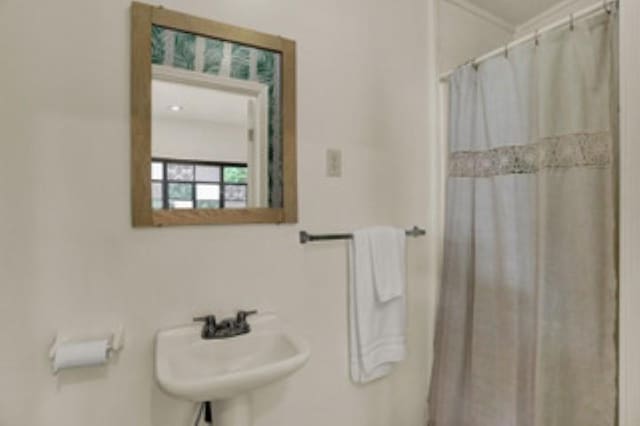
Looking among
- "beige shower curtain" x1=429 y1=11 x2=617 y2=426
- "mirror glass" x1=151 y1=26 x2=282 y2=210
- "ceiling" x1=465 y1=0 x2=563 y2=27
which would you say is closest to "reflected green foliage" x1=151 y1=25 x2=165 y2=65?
"mirror glass" x1=151 y1=26 x2=282 y2=210

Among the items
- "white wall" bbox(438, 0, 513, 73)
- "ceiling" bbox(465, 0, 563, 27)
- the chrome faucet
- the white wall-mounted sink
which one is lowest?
the white wall-mounted sink

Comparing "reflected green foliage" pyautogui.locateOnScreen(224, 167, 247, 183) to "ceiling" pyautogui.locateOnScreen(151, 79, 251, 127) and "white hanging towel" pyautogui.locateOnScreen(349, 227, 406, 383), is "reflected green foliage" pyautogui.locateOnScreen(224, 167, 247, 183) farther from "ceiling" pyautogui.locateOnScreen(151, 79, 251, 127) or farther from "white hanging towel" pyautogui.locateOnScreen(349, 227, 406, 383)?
"white hanging towel" pyautogui.locateOnScreen(349, 227, 406, 383)

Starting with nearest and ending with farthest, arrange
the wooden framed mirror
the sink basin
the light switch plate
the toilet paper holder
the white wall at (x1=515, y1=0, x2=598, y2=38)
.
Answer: the sink basin
the toilet paper holder
the wooden framed mirror
the light switch plate
the white wall at (x1=515, y1=0, x2=598, y2=38)

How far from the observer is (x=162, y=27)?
1167 millimetres

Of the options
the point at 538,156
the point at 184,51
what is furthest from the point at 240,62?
the point at 538,156

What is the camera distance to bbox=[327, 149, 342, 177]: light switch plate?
151 cm

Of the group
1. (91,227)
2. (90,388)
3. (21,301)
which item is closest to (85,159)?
(91,227)

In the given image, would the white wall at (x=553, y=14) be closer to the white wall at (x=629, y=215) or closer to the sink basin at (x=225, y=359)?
the white wall at (x=629, y=215)

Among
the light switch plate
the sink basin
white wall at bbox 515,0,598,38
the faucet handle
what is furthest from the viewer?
white wall at bbox 515,0,598,38

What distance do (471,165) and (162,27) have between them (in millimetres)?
1439

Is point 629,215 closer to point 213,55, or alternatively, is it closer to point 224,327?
point 224,327

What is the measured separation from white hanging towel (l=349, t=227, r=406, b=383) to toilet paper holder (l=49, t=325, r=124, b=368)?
0.94 meters

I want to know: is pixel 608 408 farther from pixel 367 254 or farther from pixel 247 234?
pixel 247 234

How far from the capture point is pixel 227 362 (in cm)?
117
